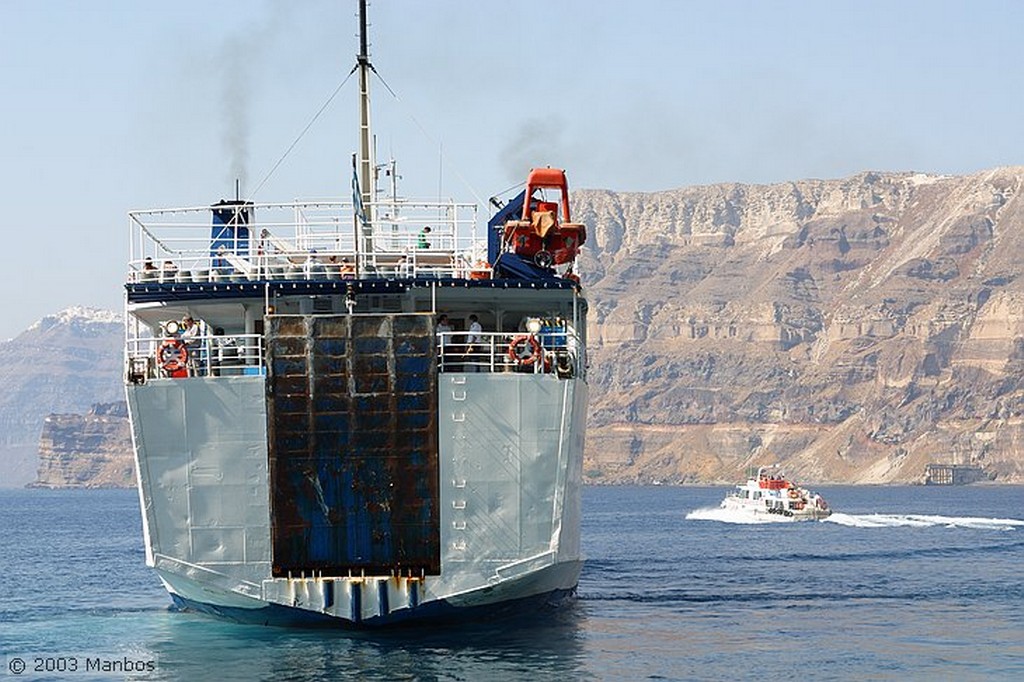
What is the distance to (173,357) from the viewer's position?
3428 cm

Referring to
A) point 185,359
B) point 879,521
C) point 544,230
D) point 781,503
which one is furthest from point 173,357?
point 879,521

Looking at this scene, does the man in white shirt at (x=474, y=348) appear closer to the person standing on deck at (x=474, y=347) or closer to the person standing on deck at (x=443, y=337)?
the person standing on deck at (x=474, y=347)

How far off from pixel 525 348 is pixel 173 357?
6.82 m

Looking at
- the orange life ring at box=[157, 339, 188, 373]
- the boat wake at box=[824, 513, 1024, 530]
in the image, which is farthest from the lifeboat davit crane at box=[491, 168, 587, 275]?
the boat wake at box=[824, 513, 1024, 530]

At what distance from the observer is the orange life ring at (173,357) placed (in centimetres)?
3422

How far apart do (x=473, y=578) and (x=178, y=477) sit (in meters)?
5.97

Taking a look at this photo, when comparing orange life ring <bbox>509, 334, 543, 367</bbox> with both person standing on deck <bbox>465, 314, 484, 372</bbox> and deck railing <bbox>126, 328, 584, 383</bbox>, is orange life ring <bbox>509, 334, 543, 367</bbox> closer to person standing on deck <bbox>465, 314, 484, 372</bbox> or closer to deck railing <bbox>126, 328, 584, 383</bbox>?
deck railing <bbox>126, 328, 584, 383</bbox>

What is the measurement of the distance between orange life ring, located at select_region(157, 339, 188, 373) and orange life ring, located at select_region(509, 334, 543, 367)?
634 cm

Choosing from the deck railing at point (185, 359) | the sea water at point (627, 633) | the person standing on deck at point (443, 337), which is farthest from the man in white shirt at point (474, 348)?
the sea water at point (627, 633)

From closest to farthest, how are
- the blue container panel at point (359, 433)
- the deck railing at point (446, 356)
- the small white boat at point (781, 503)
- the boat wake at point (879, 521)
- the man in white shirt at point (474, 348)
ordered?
the blue container panel at point (359, 433) < the deck railing at point (446, 356) < the man in white shirt at point (474, 348) < the boat wake at point (879, 521) < the small white boat at point (781, 503)

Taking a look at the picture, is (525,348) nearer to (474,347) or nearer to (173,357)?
(474,347)

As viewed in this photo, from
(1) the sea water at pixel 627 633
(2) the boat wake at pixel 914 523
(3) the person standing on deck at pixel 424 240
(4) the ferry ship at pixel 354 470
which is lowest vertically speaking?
(2) the boat wake at pixel 914 523

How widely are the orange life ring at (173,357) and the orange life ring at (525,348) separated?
6339 millimetres

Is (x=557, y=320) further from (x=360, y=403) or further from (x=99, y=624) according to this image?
(x=99, y=624)
